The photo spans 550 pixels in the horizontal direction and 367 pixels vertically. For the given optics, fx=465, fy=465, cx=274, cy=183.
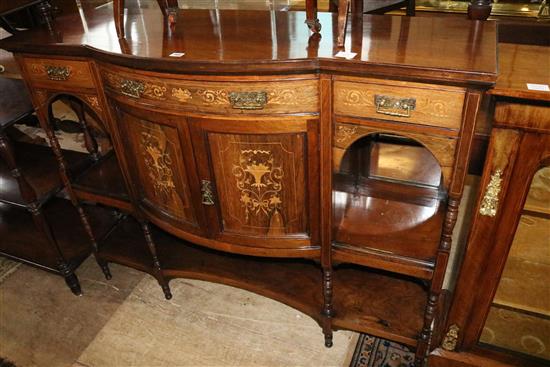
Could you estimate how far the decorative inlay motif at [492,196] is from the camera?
121cm

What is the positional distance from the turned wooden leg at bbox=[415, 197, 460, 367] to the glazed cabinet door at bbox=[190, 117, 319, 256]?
15.0 inches

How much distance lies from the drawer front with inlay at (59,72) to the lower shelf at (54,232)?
0.76 meters

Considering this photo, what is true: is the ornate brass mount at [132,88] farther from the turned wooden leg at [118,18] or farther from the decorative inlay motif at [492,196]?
the decorative inlay motif at [492,196]

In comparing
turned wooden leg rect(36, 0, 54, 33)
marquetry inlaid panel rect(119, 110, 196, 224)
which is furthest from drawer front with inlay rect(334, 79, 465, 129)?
turned wooden leg rect(36, 0, 54, 33)

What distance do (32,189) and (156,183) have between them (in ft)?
2.00

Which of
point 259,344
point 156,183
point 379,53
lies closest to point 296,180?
point 379,53

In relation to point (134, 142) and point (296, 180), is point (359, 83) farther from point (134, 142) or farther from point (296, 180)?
point (134, 142)

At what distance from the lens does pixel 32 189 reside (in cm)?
190

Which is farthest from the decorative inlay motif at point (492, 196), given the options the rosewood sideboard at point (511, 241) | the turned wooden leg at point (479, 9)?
the turned wooden leg at point (479, 9)

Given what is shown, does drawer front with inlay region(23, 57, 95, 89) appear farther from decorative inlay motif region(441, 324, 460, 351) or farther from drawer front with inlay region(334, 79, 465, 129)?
decorative inlay motif region(441, 324, 460, 351)

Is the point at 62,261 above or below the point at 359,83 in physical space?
below

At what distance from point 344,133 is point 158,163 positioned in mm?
673

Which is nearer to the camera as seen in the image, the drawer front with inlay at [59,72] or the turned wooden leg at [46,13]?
the drawer front with inlay at [59,72]

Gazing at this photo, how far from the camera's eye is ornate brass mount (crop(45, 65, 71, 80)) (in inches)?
60.7
